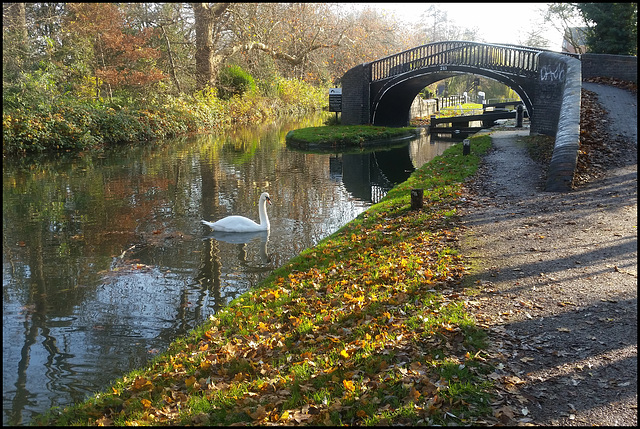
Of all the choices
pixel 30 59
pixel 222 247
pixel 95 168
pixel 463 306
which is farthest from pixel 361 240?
pixel 30 59

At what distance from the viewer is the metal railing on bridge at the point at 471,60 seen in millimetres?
25516

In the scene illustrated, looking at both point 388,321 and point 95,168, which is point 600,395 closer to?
point 388,321

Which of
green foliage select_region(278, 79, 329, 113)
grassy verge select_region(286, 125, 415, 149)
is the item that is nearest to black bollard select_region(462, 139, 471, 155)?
grassy verge select_region(286, 125, 415, 149)

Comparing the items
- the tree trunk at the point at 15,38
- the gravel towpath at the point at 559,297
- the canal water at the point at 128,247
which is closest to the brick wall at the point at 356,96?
the canal water at the point at 128,247

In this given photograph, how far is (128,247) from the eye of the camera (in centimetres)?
1091

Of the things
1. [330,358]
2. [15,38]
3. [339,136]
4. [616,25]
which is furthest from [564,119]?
[15,38]

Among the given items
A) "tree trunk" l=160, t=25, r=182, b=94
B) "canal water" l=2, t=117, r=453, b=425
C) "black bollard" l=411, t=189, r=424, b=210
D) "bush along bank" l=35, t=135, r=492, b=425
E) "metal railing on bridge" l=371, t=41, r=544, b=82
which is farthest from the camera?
"tree trunk" l=160, t=25, r=182, b=94

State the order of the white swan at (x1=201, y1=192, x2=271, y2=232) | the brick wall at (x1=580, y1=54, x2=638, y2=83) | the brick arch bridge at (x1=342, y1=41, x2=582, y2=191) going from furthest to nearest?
1. the brick wall at (x1=580, y1=54, x2=638, y2=83)
2. the brick arch bridge at (x1=342, y1=41, x2=582, y2=191)
3. the white swan at (x1=201, y1=192, x2=271, y2=232)

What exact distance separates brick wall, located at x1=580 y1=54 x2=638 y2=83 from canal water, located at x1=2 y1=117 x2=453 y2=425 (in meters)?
10.6

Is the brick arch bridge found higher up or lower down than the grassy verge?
higher up

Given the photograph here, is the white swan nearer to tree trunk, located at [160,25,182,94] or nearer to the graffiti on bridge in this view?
the graffiti on bridge

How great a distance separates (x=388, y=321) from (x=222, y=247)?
215 inches

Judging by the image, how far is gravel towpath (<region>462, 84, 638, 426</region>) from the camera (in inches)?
175

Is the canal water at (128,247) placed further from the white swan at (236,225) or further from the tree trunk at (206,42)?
the tree trunk at (206,42)
